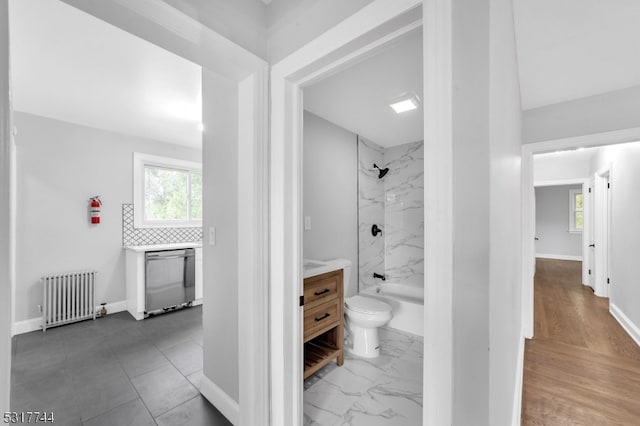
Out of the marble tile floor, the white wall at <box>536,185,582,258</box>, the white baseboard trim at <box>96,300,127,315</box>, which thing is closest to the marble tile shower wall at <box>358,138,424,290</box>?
the marble tile floor

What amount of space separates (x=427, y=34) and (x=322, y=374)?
2385mm

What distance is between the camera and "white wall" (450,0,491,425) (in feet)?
2.29

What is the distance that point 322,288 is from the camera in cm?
204

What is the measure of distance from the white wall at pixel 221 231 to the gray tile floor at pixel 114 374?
315 millimetres

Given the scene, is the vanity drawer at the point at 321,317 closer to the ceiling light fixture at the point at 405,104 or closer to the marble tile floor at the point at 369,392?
the marble tile floor at the point at 369,392

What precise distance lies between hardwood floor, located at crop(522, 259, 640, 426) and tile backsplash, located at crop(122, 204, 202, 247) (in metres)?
4.64

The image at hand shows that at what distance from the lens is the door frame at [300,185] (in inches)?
28.8

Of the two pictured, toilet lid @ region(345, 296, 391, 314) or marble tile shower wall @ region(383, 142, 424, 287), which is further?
marble tile shower wall @ region(383, 142, 424, 287)

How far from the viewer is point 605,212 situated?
4.11m

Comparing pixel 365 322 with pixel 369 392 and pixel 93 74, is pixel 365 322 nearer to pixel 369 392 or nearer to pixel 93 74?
pixel 369 392

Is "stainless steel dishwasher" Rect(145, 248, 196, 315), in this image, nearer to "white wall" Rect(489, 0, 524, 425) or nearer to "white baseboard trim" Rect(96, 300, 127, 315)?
"white baseboard trim" Rect(96, 300, 127, 315)

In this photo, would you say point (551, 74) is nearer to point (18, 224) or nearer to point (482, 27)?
point (482, 27)

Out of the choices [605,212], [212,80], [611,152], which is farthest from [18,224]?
[605,212]

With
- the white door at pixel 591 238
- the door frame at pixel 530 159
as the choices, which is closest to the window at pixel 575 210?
the white door at pixel 591 238
